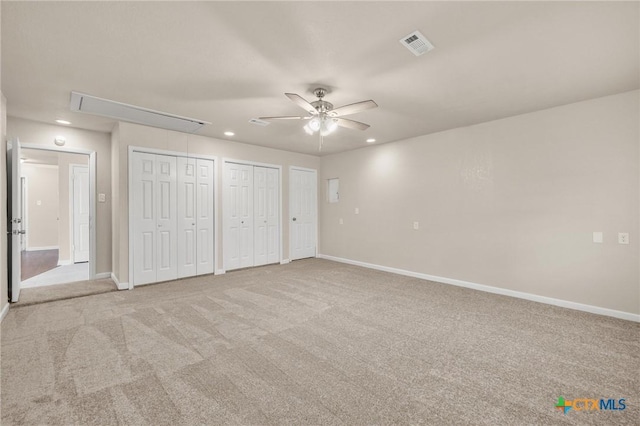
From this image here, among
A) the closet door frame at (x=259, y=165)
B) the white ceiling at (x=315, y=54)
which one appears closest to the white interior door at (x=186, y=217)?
the closet door frame at (x=259, y=165)

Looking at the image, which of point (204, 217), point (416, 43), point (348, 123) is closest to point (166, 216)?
point (204, 217)

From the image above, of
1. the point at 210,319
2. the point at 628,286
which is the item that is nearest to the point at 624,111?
the point at 628,286

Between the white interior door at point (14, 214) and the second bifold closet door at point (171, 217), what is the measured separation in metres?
1.27

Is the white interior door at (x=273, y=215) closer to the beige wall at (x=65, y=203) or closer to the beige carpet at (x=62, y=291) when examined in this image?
the beige carpet at (x=62, y=291)

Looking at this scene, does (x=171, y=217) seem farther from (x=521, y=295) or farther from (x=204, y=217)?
(x=521, y=295)

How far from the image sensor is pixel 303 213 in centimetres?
673

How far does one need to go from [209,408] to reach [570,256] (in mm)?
4389

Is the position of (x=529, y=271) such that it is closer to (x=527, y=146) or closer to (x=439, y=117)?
(x=527, y=146)

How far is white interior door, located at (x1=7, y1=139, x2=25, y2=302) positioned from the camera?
3.52 metres

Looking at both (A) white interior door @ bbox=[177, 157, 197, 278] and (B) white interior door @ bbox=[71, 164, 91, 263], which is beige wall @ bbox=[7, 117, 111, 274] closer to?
(A) white interior door @ bbox=[177, 157, 197, 278]

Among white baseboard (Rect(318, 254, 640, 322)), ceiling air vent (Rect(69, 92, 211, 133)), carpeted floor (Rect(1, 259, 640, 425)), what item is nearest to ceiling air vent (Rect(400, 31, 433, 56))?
carpeted floor (Rect(1, 259, 640, 425))

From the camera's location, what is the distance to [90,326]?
295cm

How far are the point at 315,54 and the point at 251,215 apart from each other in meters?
3.99

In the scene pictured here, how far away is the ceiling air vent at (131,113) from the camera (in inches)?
132
